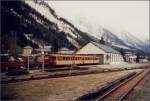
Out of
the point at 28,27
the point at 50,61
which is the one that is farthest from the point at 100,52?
the point at 28,27

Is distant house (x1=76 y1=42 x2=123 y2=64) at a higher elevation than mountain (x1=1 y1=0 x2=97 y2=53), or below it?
below

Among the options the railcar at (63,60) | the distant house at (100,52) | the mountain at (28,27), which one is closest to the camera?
the railcar at (63,60)

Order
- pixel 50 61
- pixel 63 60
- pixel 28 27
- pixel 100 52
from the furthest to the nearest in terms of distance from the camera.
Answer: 1. pixel 28 27
2. pixel 100 52
3. pixel 63 60
4. pixel 50 61

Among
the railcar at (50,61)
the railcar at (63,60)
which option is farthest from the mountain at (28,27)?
the railcar at (50,61)

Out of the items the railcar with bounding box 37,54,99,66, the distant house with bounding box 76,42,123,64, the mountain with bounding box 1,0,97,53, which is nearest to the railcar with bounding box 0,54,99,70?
the railcar with bounding box 37,54,99,66

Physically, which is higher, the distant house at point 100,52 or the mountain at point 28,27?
the mountain at point 28,27

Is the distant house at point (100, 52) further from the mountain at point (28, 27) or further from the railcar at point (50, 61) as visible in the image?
the mountain at point (28, 27)

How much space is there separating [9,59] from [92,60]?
1249 inches

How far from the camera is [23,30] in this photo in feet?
499

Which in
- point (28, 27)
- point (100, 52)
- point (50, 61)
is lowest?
point (50, 61)

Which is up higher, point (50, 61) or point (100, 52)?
point (100, 52)

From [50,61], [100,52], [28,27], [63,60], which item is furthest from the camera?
[28,27]

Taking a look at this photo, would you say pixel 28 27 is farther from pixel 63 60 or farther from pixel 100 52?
pixel 63 60

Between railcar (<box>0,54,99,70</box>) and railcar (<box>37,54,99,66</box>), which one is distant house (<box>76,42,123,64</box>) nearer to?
railcar (<box>0,54,99,70</box>)
